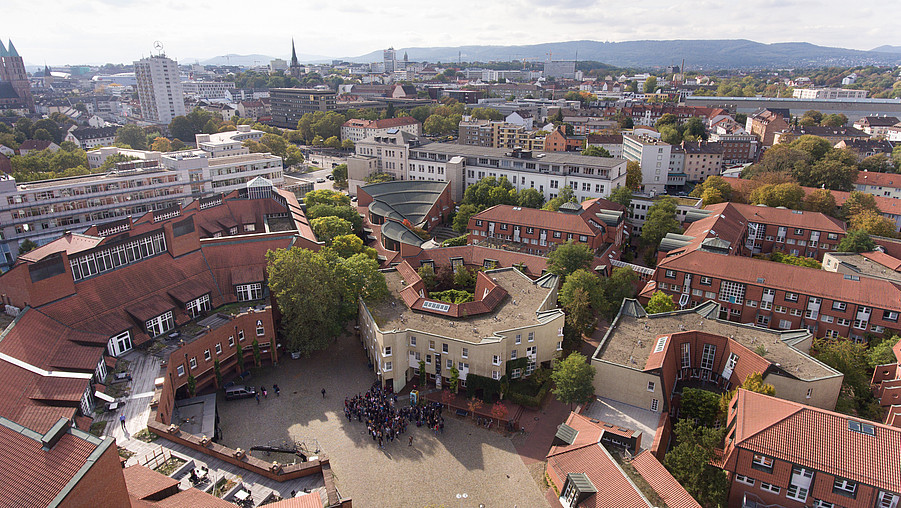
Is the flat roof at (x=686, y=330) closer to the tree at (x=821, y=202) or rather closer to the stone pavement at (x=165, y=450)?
the stone pavement at (x=165, y=450)

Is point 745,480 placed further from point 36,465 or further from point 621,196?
point 621,196

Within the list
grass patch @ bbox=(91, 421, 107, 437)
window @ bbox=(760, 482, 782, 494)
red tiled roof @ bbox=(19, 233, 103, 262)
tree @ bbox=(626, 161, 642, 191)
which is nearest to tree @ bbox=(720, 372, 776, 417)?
window @ bbox=(760, 482, 782, 494)

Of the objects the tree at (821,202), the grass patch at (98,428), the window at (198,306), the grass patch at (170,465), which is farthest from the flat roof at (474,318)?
the tree at (821,202)

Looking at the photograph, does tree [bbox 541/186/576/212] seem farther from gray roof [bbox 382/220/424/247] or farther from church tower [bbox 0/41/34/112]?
church tower [bbox 0/41/34/112]

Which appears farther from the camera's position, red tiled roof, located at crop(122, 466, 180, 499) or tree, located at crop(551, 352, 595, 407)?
tree, located at crop(551, 352, 595, 407)

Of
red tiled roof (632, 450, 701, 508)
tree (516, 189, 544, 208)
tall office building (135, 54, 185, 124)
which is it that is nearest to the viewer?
red tiled roof (632, 450, 701, 508)

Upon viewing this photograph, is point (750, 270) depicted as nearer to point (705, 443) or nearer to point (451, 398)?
point (705, 443)

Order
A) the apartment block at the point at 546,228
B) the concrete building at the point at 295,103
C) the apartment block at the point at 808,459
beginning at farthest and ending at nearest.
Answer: the concrete building at the point at 295,103 < the apartment block at the point at 546,228 < the apartment block at the point at 808,459
